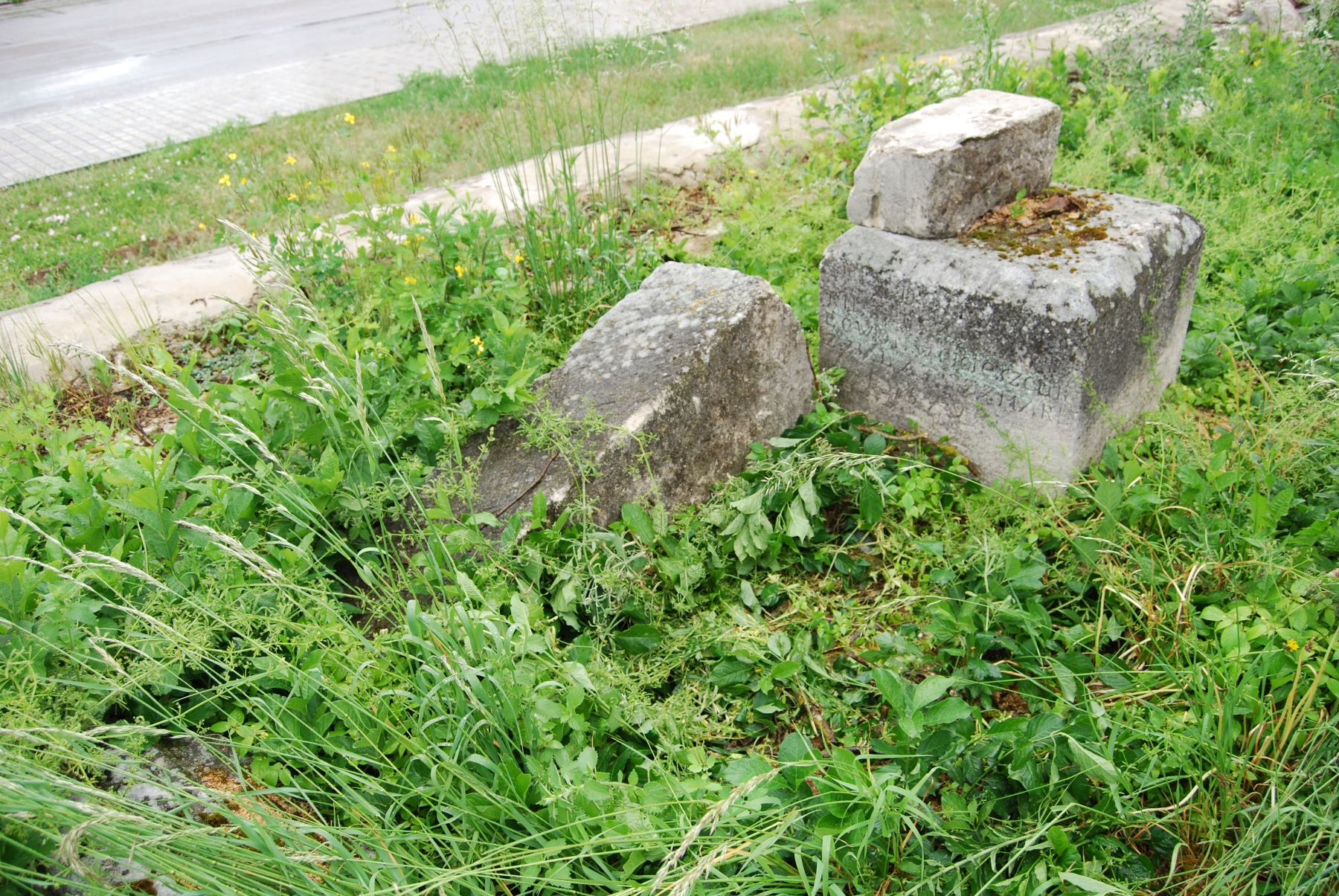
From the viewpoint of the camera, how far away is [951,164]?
2.69 meters

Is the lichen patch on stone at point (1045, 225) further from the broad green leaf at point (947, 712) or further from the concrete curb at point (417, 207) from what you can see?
the concrete curb at point (417, 207)

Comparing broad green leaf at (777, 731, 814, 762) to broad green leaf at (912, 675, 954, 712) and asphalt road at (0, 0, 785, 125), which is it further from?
asphalt road at (0, 0, 785, 125)

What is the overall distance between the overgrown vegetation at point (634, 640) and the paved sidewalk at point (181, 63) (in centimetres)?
395

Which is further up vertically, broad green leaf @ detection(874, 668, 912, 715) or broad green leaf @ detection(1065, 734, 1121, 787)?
broad green leaf @ detection(874, 668, 912, 715)

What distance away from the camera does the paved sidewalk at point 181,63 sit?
6898 millimetres

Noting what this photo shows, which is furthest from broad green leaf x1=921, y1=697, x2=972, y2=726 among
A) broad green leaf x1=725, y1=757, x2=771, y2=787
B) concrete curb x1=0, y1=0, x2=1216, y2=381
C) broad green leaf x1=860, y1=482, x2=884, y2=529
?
concrete curb x1=0, y1=0, x2=1216, y2=381

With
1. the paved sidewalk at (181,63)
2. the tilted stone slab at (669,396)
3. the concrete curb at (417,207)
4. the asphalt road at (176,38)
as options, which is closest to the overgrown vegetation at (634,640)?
the tilted stone slab at (669,396)

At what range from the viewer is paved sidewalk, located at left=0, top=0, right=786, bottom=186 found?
22.6 feet

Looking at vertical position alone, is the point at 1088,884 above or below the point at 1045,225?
below

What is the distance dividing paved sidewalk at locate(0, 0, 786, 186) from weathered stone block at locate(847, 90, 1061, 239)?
3191 millimetres

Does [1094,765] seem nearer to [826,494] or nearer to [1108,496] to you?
[1108,496]

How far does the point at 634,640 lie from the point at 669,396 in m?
0.77

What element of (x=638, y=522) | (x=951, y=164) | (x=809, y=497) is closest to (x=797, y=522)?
(x=809, y=497)

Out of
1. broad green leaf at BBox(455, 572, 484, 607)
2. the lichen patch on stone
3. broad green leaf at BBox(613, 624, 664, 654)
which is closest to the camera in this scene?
broad green leaf at BBox(455, 572, 484, 607)
